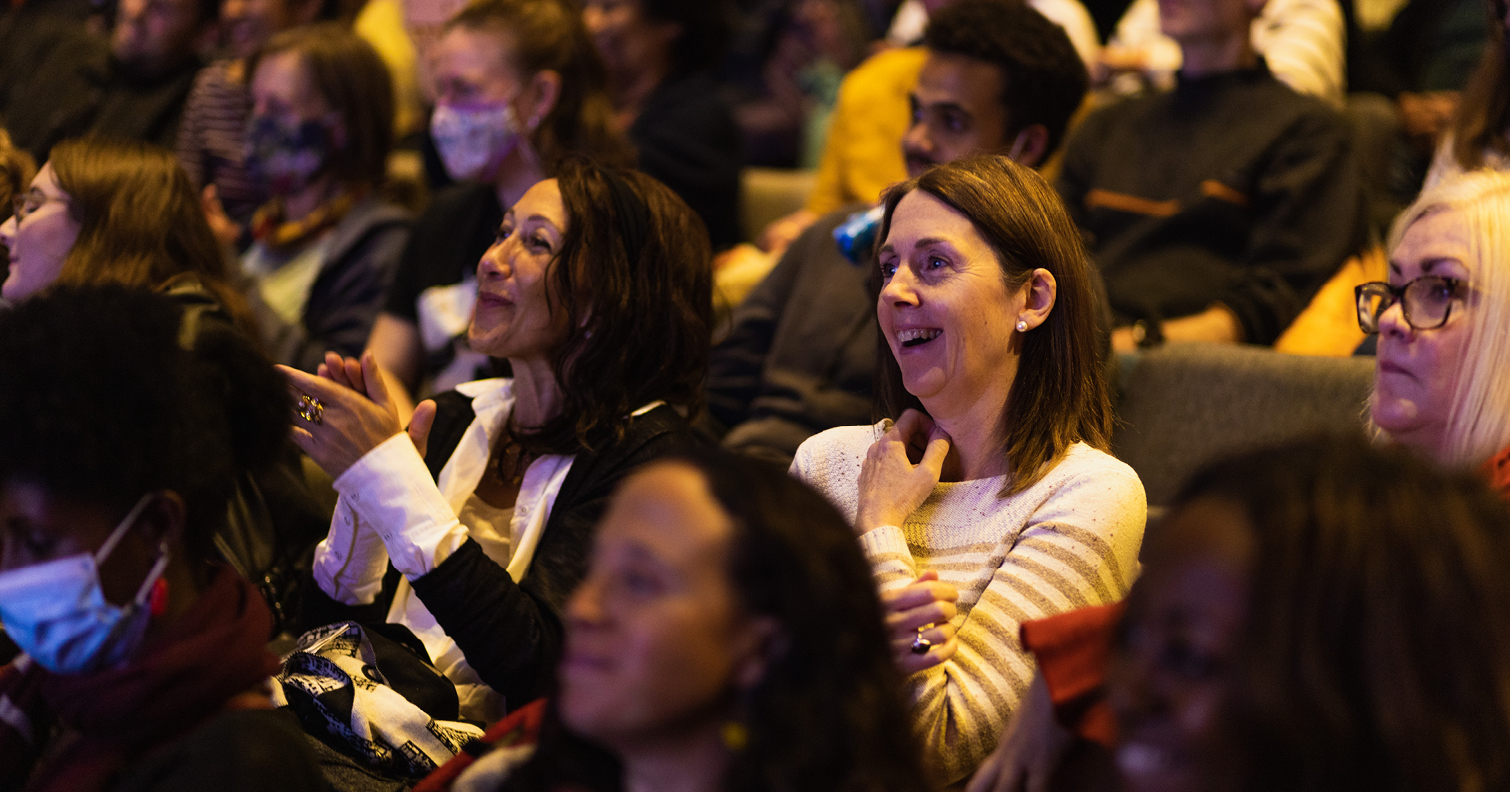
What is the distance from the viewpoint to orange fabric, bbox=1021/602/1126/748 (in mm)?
1339

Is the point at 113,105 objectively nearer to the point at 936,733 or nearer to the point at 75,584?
the point at 75,584

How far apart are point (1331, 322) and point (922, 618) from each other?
1549 mm

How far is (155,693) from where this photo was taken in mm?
1344

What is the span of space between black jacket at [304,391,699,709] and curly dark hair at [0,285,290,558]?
1.19ft

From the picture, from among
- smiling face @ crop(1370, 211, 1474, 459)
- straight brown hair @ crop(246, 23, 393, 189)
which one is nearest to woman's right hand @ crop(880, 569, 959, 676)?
smiling face @ crop(1370, 211, 1474, 459)

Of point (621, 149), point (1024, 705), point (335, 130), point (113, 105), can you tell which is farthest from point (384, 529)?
point (113, 105)

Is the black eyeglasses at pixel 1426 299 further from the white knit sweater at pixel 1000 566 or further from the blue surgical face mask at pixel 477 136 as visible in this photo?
the blue surgical face mask at pixel 477 136

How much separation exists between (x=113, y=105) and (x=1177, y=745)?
445 centimetres

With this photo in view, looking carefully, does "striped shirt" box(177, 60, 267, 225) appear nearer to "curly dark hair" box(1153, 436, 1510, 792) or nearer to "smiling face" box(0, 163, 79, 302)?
"smiling face" box(0, 163, 79, 302)

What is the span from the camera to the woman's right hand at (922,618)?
155 centimetres

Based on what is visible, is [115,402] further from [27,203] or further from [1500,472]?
[1500,472]

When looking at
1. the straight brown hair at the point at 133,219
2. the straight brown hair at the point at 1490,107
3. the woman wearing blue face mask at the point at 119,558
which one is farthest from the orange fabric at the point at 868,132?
the woman wearing blue face mask at the point at 119,558

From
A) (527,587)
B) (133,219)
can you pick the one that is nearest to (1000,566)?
(527,587)

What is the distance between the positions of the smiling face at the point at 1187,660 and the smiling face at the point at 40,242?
2133 millimetres
